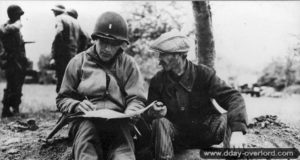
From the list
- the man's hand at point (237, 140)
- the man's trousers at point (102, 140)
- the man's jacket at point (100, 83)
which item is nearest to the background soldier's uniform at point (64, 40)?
the man's jacket at point (100, 83)

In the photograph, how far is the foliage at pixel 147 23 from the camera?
45.0ft

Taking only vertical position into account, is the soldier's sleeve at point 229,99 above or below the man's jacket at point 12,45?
below

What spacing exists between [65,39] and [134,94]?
145 inches

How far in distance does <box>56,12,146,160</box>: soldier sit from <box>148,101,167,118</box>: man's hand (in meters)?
0.13

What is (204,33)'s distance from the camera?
5668mm

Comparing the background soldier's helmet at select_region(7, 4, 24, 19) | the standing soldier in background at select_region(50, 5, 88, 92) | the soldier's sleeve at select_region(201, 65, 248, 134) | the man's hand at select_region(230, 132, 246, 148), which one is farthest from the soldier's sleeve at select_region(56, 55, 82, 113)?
the background soldier's helmet at select_region(7, 4, 24, 19)

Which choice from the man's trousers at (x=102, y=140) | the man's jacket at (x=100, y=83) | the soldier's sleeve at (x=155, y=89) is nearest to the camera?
the man's trousers at (x=102, y=140)

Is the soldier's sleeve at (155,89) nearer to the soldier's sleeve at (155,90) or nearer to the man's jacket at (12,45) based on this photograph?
the soldier's sleeve at (155,90)

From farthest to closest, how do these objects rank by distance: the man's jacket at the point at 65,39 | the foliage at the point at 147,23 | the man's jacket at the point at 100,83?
the foliage at the point at 147,23, the man's jacket at the point at 65,39, the man's jacket at the point at 100,83

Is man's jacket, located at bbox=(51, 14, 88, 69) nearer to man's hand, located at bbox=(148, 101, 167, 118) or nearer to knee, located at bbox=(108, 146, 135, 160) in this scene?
man's hand, located at bbox=(148, 101, 167, 118)

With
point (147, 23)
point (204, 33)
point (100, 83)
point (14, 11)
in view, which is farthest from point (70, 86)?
point (147, 23)

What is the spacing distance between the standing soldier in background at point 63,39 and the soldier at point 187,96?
10.8 ft

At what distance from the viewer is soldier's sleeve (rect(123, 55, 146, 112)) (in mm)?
3533

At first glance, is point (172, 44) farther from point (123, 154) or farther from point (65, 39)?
point (65, 39)
